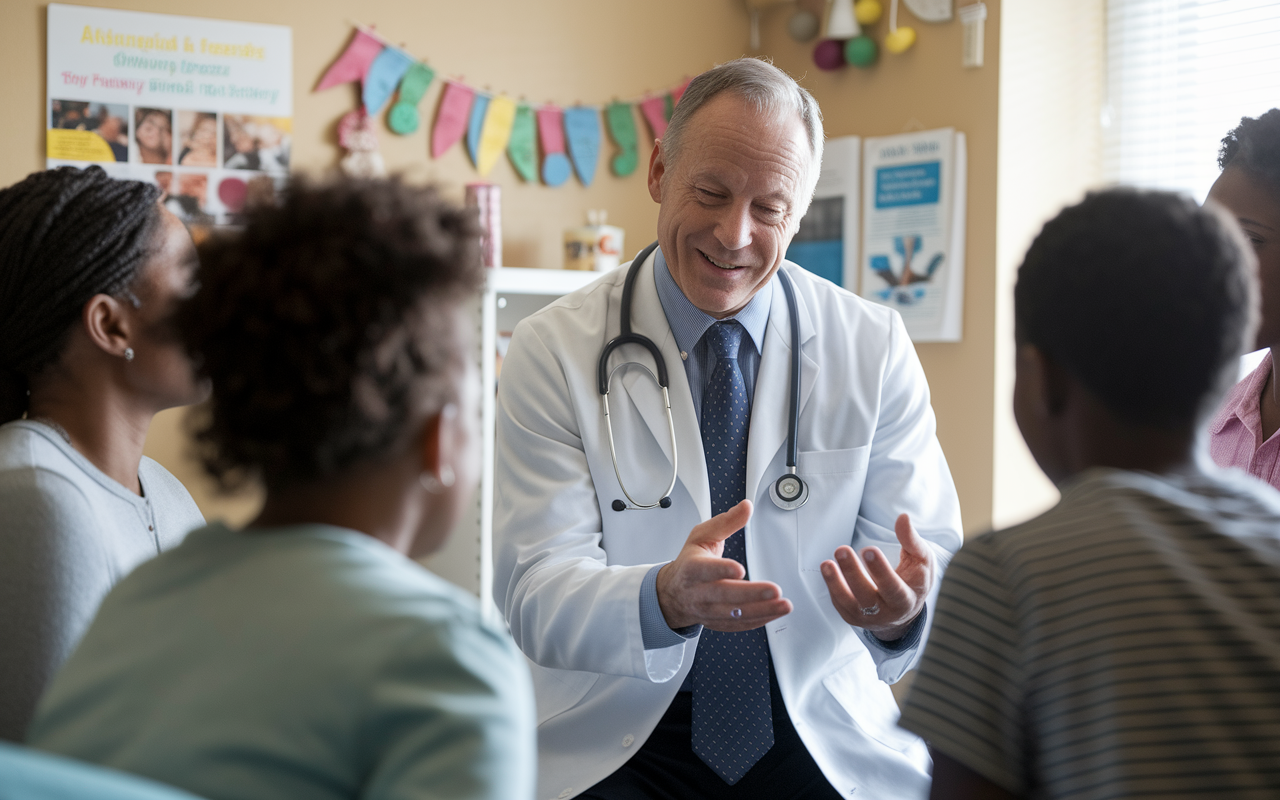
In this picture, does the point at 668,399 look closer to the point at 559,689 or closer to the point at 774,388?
the point at 774,388

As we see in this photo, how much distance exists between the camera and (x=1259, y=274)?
1.46m

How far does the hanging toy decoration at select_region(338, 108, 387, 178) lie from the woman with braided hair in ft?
5.01

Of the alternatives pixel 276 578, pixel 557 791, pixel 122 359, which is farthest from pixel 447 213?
pixel 557 791

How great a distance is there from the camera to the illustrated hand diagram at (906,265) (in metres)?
2.80

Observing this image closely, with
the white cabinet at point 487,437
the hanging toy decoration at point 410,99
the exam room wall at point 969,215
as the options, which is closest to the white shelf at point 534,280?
the white cabinet at point 487,437

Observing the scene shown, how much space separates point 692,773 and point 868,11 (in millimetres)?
2294

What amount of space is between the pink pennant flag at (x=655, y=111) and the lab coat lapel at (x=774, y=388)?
163 centimetres

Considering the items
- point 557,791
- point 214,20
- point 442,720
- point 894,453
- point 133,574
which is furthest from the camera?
point 214,20

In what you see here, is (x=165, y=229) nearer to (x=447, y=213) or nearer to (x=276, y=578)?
(x=447, y=213)

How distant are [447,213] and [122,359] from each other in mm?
637

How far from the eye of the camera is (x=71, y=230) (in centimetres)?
123

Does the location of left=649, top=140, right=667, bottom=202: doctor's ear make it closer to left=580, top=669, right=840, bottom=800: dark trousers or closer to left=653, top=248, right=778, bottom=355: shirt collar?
left=653, top=248, right=778, bottom=355: shirt collar

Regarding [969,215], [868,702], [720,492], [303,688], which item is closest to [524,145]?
[969,215]

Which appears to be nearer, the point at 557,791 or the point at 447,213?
the point at 447,213
